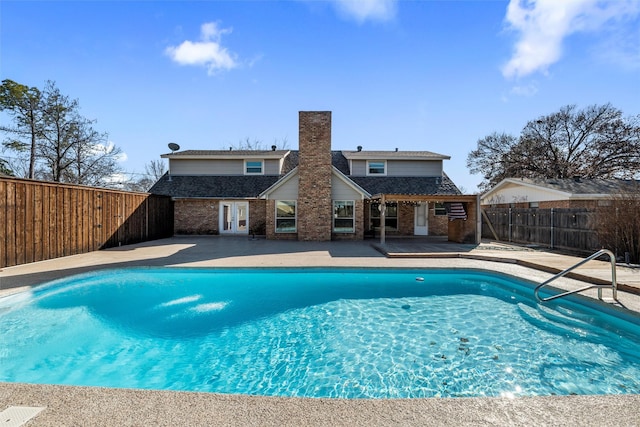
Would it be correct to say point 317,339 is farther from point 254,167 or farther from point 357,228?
point 254,167

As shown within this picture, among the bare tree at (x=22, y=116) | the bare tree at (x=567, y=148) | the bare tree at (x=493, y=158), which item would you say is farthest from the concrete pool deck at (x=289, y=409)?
the bare tree at (x=493, y=158)

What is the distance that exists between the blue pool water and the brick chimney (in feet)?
26.6

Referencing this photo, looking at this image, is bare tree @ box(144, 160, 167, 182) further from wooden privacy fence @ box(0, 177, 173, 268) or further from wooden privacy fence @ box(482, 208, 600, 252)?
wooden privacy fence @ box(482, 208, 600, 252)

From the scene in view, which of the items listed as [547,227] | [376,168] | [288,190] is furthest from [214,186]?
[547,227]

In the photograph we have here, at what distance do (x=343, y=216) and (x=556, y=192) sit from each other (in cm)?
1210

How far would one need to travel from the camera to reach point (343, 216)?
1691 cm

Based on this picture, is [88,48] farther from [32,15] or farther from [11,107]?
[11,107]

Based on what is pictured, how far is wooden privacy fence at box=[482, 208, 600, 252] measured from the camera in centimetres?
1130

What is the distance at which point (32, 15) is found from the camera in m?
9.33

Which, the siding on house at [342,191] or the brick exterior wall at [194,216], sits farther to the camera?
the brick exterior wall at [194,216]

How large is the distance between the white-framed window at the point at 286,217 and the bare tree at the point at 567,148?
967 inches

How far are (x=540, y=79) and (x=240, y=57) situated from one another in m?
Answer: 12.7

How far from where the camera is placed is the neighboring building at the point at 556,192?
54.7 ft

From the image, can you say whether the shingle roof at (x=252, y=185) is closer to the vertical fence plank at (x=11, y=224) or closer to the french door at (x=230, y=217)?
the french door at (x=230, y=217)
